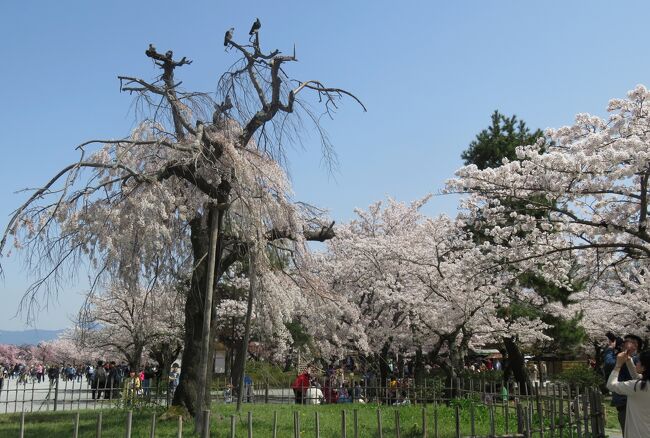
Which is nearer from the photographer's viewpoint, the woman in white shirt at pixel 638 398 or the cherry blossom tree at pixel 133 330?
the woman in white shirt at pixel 638 398

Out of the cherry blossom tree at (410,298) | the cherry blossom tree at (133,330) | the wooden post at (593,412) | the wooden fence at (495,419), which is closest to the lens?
the wooden fence at (495,419)

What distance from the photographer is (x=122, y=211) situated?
8.50 meters

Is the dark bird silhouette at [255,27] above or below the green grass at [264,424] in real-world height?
above

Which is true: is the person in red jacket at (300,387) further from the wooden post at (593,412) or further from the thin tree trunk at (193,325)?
the wooden post at (593,412)

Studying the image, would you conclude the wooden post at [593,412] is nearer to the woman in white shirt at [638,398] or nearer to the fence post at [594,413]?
the fence post at [594,413]

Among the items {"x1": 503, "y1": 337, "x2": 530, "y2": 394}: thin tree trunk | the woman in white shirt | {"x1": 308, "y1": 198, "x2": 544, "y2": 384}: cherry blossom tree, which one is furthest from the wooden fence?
{"x1": 503, "y1": 337, "x2": 530, "y2": 394}: thin tree trunk

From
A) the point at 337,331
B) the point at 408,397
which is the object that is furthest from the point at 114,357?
the point at 408,397

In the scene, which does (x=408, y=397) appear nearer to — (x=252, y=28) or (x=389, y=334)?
(x=389, y=334)

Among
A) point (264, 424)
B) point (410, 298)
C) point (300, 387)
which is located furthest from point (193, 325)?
point (410, 298)

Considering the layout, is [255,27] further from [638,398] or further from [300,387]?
[300,387]

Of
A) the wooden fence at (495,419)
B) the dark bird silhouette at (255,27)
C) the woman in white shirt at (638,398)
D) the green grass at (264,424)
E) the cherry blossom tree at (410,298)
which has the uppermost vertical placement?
the dark bird silhouette at (255,27)

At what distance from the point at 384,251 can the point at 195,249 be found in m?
11.2

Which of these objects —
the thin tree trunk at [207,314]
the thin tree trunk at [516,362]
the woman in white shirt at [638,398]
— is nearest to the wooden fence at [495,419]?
the thin tree trunk at [207,314]

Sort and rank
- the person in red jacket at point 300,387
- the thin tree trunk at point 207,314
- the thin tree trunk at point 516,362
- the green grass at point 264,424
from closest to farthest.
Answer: the thin tree trunk at point 207,314, the green grass at point 264,424, the person in red jacket at point 300,387, the thin tree trunk at point 516,362
